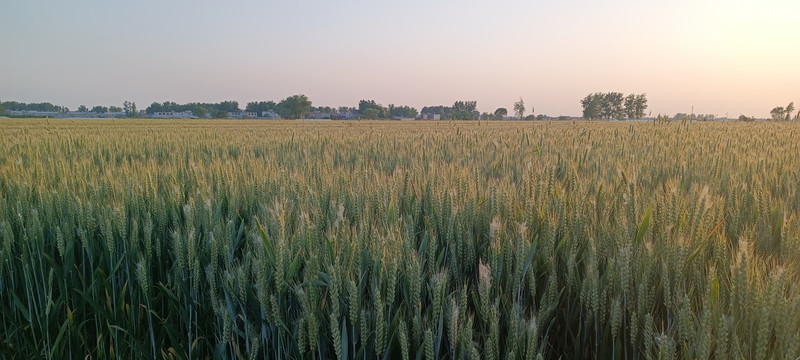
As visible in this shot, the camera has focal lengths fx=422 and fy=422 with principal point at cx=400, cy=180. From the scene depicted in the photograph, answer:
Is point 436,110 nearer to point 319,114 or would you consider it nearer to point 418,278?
Result: point 319,114

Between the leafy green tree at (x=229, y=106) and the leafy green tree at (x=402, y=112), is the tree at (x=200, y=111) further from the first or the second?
the leafy green tree at (x=402, y=112)

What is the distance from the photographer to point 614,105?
9644cm

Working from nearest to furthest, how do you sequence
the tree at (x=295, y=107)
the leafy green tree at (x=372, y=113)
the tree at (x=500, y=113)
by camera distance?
the tree at (x=500, y=113), the leafy green tree at (x=372, y=113), the tree at (x=295, y=107)

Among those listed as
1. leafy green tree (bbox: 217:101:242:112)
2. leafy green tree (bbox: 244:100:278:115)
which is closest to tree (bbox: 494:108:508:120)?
leafy green tree (bbox: 244:100:278:115)

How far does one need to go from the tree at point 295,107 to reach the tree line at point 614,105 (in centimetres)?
6089

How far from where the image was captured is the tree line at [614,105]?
88.1 m

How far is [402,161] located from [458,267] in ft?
7.82

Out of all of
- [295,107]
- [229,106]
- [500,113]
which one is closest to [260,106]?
[229,106]

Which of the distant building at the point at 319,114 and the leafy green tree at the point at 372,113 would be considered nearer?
the leafy green tree at the point at 372,113

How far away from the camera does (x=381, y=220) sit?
A: 5.44 feet

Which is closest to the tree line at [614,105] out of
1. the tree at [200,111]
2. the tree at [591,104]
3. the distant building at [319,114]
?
the tree at [591,104]

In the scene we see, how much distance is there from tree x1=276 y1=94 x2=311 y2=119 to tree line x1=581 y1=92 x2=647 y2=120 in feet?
200

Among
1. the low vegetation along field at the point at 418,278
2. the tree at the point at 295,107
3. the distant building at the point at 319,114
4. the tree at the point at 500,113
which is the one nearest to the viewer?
the low vegetation along field at the point at 418,278

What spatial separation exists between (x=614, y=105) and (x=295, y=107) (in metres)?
73.0
